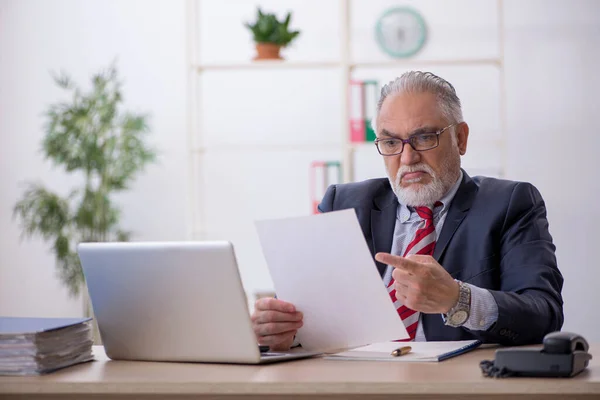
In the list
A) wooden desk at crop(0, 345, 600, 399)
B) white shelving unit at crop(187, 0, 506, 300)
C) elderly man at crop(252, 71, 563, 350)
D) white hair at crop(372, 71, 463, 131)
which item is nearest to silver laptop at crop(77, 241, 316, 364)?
wooden desk at crop(0, 345, 600, 399)

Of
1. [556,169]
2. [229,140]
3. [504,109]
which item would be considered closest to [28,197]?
[229,140]

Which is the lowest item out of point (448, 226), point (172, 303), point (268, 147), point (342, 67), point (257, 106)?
point (172, 303)

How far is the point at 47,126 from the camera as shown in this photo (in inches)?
178

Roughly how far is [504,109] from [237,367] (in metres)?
3.15

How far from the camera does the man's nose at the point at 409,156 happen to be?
2.14 metres

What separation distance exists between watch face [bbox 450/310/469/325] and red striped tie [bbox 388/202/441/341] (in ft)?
1.25

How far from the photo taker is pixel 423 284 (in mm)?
1544

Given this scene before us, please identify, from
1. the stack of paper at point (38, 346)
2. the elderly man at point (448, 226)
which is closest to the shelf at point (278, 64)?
the elderly man at point (448, 226)

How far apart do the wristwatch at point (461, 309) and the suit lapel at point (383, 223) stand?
0.50 metres

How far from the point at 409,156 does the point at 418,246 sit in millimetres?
225

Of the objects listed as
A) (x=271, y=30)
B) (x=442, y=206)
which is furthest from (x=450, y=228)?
(x=271, y=30)

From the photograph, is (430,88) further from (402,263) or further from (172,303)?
(172,303)

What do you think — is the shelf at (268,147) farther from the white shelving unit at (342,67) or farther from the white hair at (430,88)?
the white hair at (430,88)

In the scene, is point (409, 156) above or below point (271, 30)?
below
